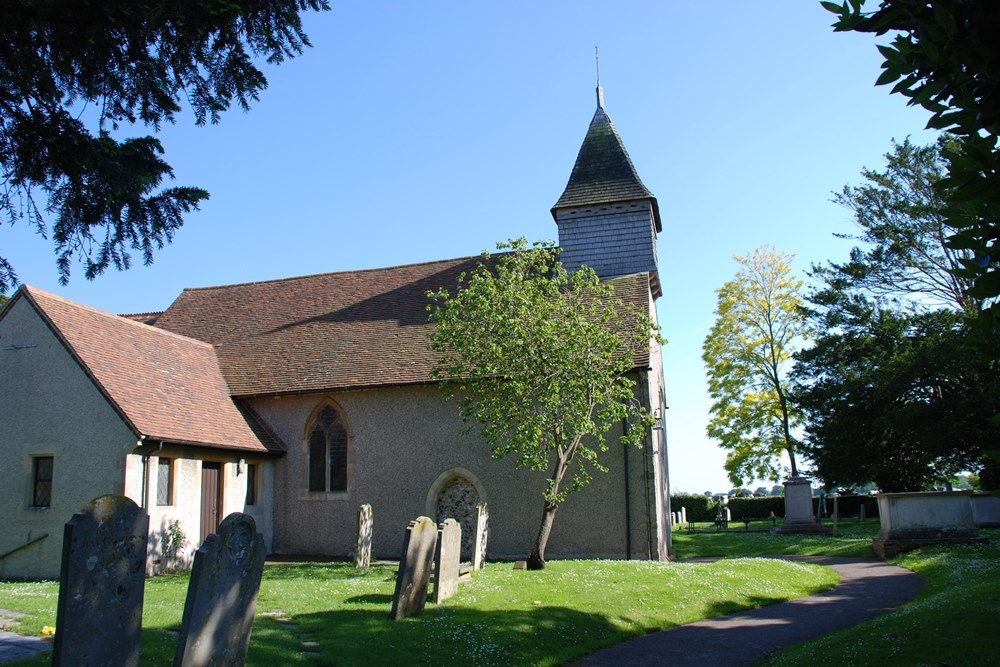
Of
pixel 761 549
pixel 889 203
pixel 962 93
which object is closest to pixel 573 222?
pixel 761 549

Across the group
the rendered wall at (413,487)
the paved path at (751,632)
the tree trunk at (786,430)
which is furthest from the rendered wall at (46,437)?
the tree trunk at (786,430)

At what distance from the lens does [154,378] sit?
19.7 m

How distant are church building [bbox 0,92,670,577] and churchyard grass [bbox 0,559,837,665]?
9.06 feet

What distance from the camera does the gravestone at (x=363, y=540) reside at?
17.7 m

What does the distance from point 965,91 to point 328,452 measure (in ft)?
65.4

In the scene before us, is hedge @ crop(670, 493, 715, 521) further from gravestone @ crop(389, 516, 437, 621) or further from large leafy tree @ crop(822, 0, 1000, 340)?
large leafy tree @ crop(822, 0, 1000, 340)

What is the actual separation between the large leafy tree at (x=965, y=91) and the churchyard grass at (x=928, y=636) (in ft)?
16.8

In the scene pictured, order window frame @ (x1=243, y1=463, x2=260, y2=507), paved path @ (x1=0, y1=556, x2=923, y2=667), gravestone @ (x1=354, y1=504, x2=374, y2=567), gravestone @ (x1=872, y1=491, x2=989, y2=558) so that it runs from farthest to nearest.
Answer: window frame @ (x1=243, y1=463, x2=260, y2=507) < gravestone @ (x1=872, y1=491, x2=989, y2=558) < gravestone @ (x1=354, y1=504, x2=374, y2=567) < paved path @ (x1=0, y1=556, x2=923, y2=667)

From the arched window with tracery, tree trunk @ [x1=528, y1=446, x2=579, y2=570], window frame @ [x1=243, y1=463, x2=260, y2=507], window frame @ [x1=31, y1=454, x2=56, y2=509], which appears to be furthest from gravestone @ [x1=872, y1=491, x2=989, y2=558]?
window frame @ [x1=31, y1=454, x2=56, y2=509]

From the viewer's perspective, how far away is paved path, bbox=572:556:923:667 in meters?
9.08

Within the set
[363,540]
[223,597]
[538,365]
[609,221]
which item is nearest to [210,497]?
[363,540]

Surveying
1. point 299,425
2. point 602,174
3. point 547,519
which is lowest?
point 547,519

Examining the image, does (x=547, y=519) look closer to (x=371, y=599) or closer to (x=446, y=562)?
(x=446, y=562)

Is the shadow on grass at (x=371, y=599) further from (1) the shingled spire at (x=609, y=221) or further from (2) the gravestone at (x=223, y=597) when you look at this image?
(1) the shingled spire at (x=609, y=221)
